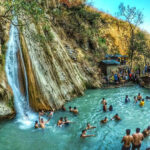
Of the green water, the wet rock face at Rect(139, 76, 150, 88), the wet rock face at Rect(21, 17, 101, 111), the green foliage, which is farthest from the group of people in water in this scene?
the green foliage

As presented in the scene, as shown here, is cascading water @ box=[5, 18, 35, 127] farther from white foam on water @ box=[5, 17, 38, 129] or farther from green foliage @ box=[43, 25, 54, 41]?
green foliage @ box=[43, 25, 54, 41]

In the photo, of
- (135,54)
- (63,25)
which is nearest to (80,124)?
(63,25)

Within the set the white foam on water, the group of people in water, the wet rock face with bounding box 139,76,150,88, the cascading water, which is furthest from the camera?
the wet rock face with bounding box 139,76,150,88

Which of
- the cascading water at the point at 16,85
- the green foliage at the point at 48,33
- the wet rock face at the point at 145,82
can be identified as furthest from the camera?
the wet rock face at the point at 145,82

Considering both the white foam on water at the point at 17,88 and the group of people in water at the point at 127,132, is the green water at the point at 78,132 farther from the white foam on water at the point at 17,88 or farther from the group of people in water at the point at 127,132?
the white foam on water at the point at 17,88

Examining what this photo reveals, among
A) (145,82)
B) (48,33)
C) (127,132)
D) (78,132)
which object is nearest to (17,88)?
(78,132)

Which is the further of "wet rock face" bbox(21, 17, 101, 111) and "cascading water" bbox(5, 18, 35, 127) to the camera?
"wet rock face" bbox(21, 17, 101, 111)

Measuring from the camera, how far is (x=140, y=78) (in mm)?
24297

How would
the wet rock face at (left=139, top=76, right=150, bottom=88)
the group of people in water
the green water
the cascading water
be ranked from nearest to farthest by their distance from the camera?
1. the group of people in water
2. the green water
3. the cascading water
4. the wet rock face at (left=139, top=76, right=150, bottom=88)

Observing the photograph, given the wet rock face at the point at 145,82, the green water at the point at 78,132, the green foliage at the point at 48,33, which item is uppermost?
the green foliage at the point at 48,33

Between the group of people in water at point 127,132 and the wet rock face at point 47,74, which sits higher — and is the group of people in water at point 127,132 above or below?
below

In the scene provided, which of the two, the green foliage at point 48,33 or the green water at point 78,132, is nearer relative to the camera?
the green water at point 78,132

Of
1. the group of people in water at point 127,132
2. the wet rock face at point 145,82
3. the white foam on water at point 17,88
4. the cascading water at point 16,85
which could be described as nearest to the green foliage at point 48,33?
the white foam on water at point 17,88

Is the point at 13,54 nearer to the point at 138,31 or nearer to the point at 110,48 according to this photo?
the point at 110,48
